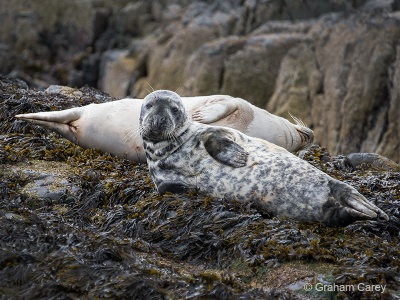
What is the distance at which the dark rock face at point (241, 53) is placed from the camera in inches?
650

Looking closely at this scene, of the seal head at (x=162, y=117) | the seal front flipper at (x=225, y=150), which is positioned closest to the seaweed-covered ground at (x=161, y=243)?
Result: the seal front flipper at (x=225, y=150)

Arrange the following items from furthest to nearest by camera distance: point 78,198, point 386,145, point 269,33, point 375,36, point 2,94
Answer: point 269,33 → point 375,36 → point 386,145 → point 2,94 → point 78,198

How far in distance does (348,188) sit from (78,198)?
90.9 inches

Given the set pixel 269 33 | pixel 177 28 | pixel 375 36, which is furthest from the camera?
pixel 177 28

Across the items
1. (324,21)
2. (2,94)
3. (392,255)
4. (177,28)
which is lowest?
(177,28)

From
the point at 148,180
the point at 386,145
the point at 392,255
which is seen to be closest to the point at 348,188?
the point at 392,255

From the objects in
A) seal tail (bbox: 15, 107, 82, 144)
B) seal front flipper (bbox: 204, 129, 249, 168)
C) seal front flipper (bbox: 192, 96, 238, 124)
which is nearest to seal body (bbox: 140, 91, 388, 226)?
seal front flipper (bbox: 204, 129, 249, 168)

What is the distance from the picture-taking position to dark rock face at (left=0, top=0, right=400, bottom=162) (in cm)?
1650

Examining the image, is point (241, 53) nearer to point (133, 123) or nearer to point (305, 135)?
point (305, 135)

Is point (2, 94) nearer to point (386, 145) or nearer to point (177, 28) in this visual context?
point (386, 145)

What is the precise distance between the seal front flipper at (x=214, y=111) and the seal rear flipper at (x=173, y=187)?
118 centimetres

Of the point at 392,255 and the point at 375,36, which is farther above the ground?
the point at 392,255

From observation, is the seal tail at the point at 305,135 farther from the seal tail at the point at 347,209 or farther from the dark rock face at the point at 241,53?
the dark rock face at the point at 241,53

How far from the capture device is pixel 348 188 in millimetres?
6328
